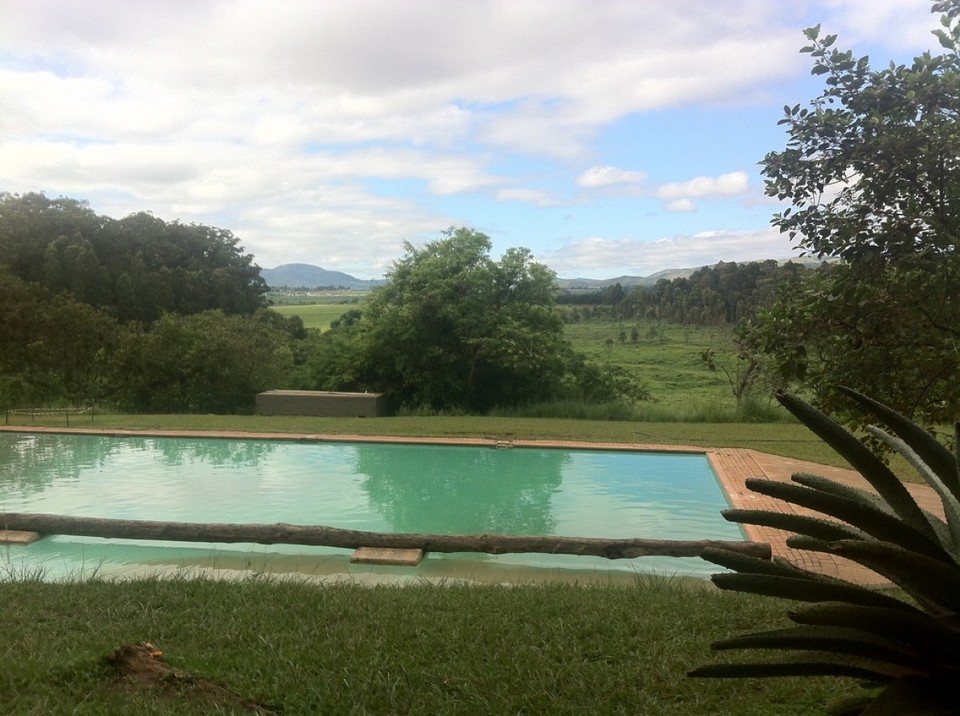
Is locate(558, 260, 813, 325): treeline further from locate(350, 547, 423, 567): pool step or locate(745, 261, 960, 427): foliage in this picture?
locate(745, 261, 960, 427): foliage

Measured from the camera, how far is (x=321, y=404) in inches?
665

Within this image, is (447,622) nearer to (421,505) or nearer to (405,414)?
(421,505)

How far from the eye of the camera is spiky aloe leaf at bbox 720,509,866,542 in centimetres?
149

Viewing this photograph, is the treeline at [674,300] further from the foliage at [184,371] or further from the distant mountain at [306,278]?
the distant mountain at [306,278]

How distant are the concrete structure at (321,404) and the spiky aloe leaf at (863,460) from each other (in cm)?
1568

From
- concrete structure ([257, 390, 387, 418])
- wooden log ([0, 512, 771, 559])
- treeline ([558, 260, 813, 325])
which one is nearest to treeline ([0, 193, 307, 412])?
concrete structure ([257, 390, 387, 418])

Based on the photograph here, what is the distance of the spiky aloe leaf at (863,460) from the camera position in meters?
1.47

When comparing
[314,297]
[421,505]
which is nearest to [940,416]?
[421,505]

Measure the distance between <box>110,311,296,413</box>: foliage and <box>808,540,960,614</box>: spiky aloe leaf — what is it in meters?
18.3

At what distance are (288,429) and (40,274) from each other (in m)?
17.5

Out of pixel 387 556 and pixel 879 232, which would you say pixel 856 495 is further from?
pixel 387 556

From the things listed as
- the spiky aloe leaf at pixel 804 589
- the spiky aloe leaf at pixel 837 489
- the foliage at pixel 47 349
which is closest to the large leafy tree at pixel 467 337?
the foliage at pixel 47 349

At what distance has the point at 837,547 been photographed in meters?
1.30

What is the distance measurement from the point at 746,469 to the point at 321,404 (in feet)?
32.3
